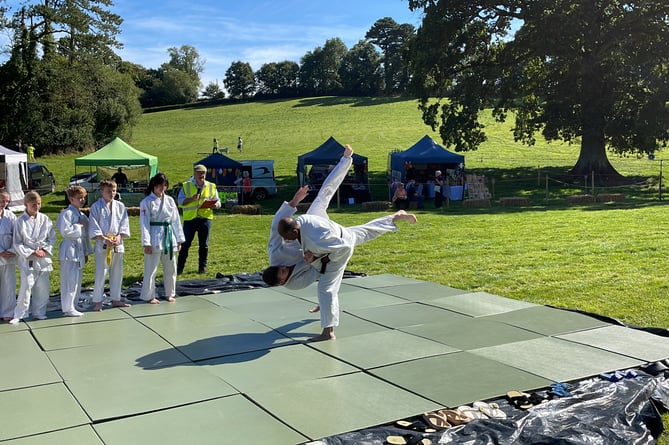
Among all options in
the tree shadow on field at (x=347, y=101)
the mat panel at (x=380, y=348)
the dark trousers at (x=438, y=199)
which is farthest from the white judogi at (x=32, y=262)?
the tree shadow on field at (x=347, y=101)

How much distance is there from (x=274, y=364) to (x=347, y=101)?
6479 cm

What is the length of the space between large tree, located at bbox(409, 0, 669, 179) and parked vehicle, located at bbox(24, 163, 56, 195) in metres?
15.0

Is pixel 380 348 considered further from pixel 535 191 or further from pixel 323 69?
pixel 323 69

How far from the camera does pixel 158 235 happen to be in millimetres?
7648

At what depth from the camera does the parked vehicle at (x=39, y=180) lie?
2373 centimetres

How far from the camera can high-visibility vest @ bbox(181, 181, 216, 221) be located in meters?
9.28

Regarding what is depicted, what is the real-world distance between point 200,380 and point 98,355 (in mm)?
1222

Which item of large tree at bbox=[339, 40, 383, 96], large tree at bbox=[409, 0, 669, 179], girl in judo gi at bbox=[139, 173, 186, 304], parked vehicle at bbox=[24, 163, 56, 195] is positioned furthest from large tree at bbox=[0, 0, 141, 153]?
large tree at bbox=[339, 40, 383, 96]

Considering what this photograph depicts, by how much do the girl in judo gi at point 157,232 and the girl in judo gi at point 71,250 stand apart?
0.77 m

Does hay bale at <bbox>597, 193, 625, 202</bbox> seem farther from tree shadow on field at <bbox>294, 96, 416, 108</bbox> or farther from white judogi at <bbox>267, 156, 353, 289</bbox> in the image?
tree shadow on field at <bbox>294, 96, 416, 108</bbox>

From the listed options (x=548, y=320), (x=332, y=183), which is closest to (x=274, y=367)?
(x=332, y=183)

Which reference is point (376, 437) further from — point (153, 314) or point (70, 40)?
point (70, 40)

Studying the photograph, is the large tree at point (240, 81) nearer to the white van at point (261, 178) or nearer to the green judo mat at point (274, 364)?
the white van at point (261, 178)

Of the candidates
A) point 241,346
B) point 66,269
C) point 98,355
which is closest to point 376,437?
point 241,346
